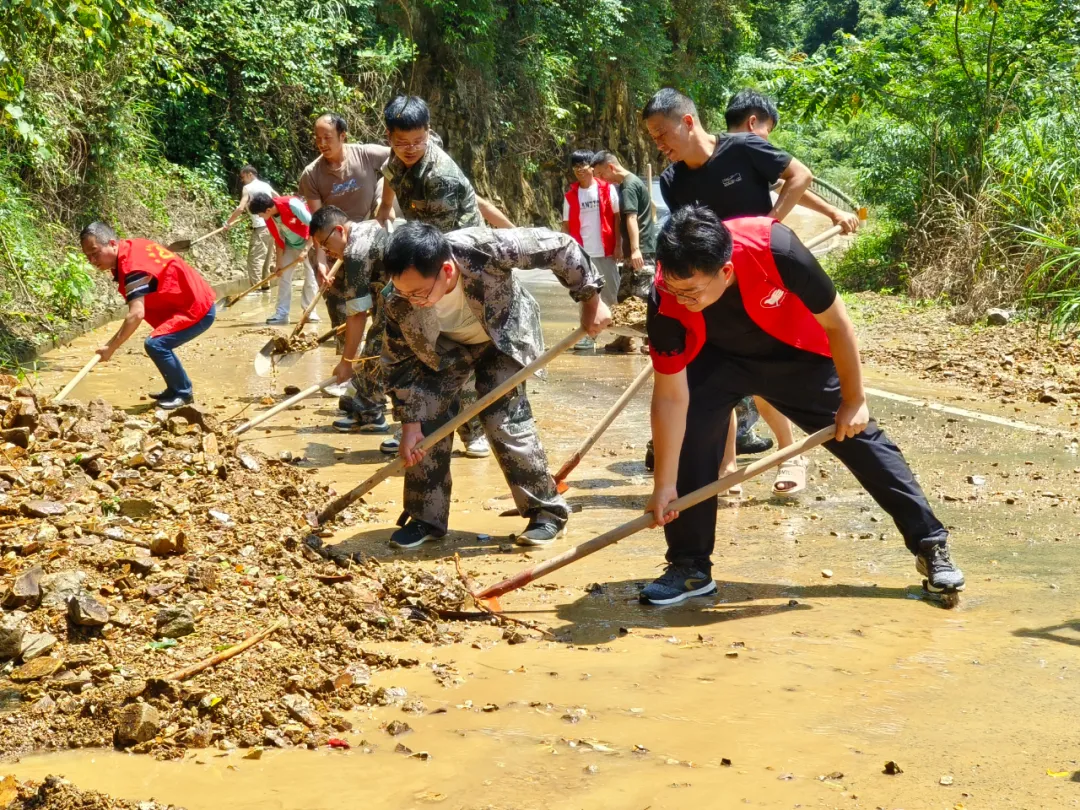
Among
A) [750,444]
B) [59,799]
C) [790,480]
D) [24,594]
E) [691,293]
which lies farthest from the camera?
[750,444]

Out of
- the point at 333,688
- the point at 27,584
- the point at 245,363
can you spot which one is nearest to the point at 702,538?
the point at 333,688

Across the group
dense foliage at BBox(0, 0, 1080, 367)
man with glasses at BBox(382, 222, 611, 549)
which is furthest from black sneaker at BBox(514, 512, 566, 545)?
dense foliage at BBox(0, 0, 1080, 367)

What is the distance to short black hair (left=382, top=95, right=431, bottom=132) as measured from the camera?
6.00 meters

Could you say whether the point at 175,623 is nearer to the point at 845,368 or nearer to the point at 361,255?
the point at 845,368

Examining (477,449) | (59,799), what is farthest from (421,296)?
(477,449)

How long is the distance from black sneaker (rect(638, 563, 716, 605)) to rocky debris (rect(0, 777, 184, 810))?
6.45 ft

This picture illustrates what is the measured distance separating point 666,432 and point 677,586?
65 centimetres

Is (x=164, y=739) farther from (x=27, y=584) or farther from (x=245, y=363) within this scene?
(x=245, y=363)

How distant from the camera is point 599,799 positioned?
2.85 meters

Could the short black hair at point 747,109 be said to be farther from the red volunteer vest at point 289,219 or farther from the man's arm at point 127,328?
the red volunteer vest at point 289,219

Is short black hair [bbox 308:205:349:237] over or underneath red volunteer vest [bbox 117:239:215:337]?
over

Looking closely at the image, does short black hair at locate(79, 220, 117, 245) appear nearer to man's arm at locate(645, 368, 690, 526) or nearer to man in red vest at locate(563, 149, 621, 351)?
man in red vest at locate(563, 149, 621, 351)

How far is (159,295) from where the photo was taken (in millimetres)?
7867

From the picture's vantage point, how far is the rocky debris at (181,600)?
326cm
